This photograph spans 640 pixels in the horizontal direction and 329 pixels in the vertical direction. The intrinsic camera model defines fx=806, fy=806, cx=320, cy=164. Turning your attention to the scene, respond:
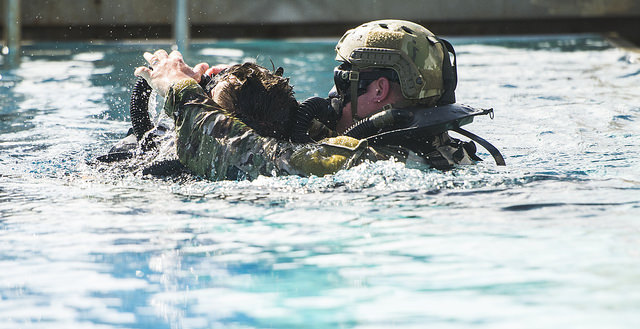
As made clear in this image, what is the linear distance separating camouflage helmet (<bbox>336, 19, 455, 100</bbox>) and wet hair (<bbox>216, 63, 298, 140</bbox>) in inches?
15.4

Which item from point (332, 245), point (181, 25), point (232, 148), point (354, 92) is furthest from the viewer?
point (181, 25)

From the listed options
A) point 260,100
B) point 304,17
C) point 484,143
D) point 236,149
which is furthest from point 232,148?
point 304,17

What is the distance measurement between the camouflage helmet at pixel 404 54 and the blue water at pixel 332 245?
42cm

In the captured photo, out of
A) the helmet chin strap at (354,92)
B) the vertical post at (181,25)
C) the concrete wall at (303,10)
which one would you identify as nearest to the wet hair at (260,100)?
the helmet chin strap at (354,92)

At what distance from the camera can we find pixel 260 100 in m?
3.87

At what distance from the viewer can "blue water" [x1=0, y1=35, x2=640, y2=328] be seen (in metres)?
2.37

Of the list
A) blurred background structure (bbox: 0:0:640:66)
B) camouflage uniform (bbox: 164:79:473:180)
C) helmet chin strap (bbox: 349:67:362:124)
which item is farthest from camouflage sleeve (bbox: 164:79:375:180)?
blurred background structure (bbox: 0:0:640:66)

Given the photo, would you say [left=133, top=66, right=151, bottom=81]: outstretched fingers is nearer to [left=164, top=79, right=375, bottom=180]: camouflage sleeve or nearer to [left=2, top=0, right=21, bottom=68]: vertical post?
[left=164, top=79, right=375, bottom=180]: camouflage sleeve

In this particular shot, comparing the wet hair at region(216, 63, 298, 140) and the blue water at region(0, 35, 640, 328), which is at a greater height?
the wet hair at region(216, 63, 298, 140)

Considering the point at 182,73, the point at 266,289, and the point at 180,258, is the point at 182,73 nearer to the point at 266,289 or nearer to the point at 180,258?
the point at 180,258

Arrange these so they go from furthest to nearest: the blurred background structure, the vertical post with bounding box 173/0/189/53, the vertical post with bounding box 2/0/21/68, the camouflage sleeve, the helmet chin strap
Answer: the blurred background structure → the vertical post with bounding box 173/0/189/53 → the vertical post with bounding box 2/0/21/68 → the helmet chin strap → the camouflage sleeve

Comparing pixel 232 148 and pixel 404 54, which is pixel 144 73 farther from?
pixel 404 54

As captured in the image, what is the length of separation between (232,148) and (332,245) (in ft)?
3.07

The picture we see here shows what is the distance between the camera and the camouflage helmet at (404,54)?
12.8ft
